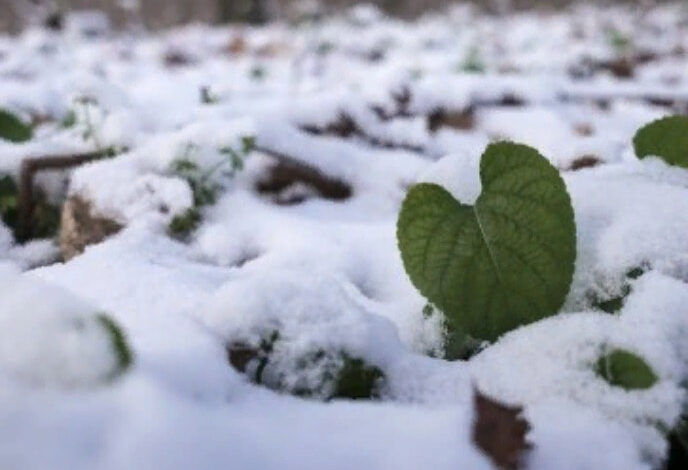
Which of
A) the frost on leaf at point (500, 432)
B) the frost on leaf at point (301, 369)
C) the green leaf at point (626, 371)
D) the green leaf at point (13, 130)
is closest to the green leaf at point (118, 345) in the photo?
the frost on leaf at point (301, 369)

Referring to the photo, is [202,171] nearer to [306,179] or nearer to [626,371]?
[306,179]

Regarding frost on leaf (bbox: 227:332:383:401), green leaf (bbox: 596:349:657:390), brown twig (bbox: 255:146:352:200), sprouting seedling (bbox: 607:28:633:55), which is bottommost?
sprouting seedling (bbox: 607:28:633:55)

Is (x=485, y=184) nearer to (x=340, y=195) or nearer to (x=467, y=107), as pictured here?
(x=340, y=195)

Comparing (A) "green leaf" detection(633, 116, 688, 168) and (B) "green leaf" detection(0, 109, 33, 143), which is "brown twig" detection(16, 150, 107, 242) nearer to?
(B) "green leaf" detection(0, 109, 33, 143)

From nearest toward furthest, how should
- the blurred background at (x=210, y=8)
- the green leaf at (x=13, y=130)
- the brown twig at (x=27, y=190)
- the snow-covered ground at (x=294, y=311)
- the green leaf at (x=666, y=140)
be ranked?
the snow-covered ground at (x=294, y=311)
the green leaf at (x=666, y=140)
the brown twig at (x=27, y=190)
the green leaf at (x=13, y=130)
the blurred background at (x=210, y=8)

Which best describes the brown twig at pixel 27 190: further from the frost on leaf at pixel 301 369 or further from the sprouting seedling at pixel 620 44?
the sprouting seedling at pixel 620 44

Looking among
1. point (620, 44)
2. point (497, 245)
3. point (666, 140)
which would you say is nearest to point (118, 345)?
point (497, 245)

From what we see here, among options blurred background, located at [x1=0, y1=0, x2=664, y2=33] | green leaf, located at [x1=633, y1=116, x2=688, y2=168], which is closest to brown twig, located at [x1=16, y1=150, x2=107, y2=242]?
green leaf, located at [x1=633, y1=116, x2=688, y2=168]
